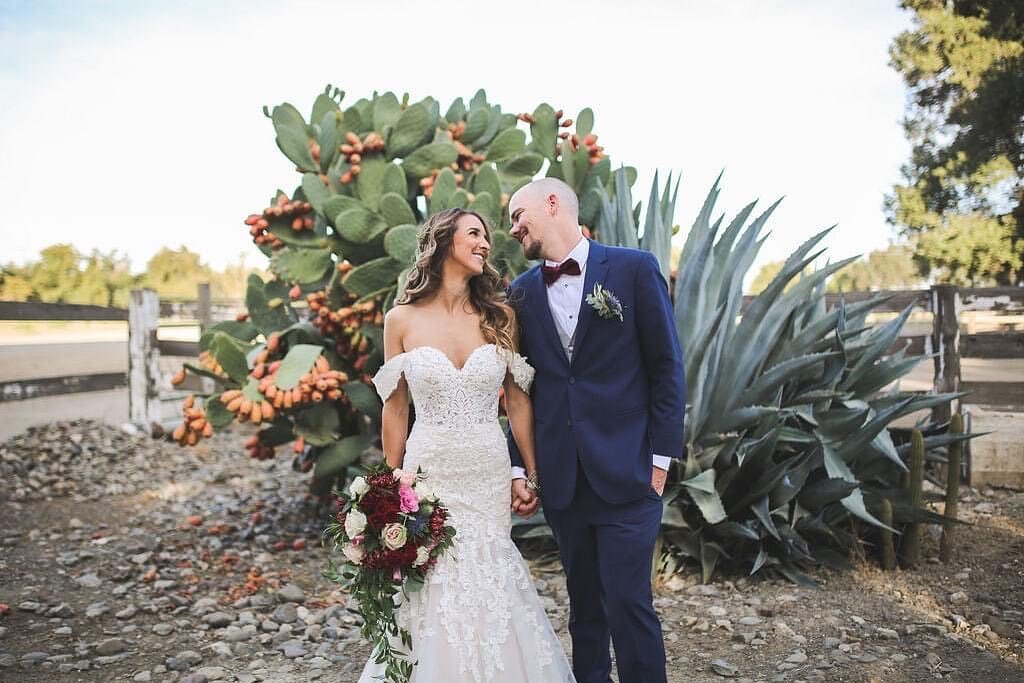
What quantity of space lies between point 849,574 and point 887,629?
63 cm

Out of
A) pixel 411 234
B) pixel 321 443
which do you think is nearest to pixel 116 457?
pixel 321 443

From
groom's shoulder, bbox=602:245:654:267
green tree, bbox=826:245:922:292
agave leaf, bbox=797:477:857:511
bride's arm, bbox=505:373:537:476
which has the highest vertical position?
green tree, bbox=826:245:922:292

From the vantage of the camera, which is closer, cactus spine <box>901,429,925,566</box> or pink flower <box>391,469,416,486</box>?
pink flower <box>391,469,416,486</box>

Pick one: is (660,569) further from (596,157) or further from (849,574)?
(596,157)

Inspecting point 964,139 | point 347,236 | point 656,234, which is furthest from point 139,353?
point 964,139

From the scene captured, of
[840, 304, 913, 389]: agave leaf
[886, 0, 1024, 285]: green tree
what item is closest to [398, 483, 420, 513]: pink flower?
[840, 304, 913, 389]: agave leaf

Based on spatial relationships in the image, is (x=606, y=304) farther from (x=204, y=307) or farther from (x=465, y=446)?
(x=204, y=307)

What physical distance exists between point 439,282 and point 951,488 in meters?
3.18

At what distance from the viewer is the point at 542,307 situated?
108 inches

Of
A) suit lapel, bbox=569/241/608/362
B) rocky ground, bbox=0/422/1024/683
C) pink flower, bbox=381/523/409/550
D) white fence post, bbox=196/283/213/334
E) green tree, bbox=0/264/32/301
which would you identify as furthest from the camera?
green tree, bbox=0/264/32/301

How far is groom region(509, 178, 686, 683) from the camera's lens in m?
2.55

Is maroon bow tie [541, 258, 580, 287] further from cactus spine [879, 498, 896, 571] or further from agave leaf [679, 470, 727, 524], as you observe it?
cactus spine [879, 498, 896, 571]

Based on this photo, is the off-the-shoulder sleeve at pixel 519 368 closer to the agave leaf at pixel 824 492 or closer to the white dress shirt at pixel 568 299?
the white dress shirt at pixel 568 299

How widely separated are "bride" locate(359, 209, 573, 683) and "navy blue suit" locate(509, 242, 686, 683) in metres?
0.13
